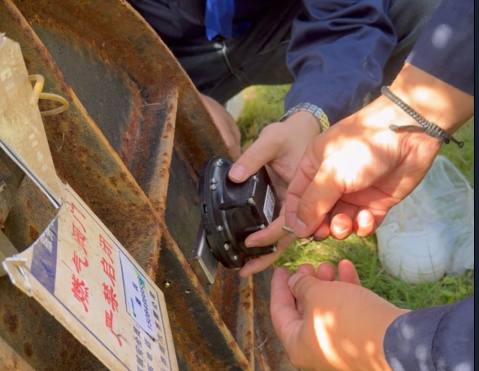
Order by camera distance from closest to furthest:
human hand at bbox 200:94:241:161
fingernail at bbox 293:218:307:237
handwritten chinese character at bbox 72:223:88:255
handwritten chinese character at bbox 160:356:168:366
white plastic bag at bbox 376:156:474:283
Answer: handwritten chinese character at bbox 72:223:88:255 < handwritten chinese character at bbox 160:356:168:366 < fingernail at bbox 293:218:307:237 < human hand at bbox 200:94:241:161 < white plastic bag at bbox 376:156:474:283

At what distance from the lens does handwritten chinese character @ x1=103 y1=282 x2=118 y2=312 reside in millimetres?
716

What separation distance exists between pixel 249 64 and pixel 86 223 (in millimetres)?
1444

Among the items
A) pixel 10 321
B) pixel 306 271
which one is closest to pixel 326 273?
pixel 306 271

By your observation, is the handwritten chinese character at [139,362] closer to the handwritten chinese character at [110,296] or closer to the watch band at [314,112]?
the handwritten chinese character at [110,296]

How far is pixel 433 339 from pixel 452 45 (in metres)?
0.67

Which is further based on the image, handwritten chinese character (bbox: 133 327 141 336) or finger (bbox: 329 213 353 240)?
finger (bbox: 329 213 353 240)

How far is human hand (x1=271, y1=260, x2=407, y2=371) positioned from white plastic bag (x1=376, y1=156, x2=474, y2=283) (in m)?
0.84

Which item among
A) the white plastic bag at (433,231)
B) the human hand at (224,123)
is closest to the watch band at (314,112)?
the human hand at (224,123)

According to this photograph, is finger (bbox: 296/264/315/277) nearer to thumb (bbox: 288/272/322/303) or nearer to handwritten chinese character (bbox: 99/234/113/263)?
thumb (bbox: 288/272/322/303)

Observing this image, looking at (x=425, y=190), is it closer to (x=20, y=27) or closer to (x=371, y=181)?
(x=371, y=181)

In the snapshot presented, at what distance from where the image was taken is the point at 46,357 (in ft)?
2.76

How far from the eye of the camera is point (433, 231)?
6.81 ft

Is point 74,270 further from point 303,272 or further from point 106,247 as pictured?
point 303,272

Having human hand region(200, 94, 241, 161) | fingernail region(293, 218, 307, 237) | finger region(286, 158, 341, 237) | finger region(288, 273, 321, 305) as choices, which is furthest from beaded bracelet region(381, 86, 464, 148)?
human hand region(200, 94, 241, 161)
